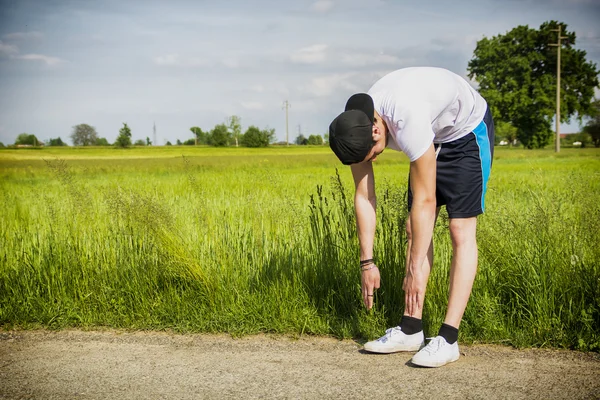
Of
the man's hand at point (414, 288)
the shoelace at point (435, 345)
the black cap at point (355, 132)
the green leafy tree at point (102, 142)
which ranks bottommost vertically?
the shoelace at point (435, 345)

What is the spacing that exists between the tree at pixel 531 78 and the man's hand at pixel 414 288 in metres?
60.5

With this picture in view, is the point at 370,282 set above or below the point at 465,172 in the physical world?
below

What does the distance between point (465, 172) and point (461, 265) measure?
→ 606mm

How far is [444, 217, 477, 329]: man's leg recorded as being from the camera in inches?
141

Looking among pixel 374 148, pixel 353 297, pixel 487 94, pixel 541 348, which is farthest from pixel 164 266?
pixel 487 94

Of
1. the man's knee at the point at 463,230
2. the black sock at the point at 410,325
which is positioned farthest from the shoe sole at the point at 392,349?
the man's knee at the point at 463,230

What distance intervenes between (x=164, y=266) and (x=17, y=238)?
2103 mm

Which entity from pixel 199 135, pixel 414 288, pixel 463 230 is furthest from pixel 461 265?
pixel 199 135

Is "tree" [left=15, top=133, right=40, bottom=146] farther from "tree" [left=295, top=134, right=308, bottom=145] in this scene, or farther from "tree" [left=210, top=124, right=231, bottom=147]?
"tree" [left=295, top=134, right=308, bottom=145]

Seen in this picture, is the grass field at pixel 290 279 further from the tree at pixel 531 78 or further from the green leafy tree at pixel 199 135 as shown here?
the green leafy tree at pixel 199 135

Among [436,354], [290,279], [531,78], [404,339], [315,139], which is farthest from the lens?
[315,139]

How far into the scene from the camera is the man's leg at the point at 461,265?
3.57m

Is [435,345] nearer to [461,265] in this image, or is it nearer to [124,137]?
[461,265]

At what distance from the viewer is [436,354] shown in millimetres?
3514
